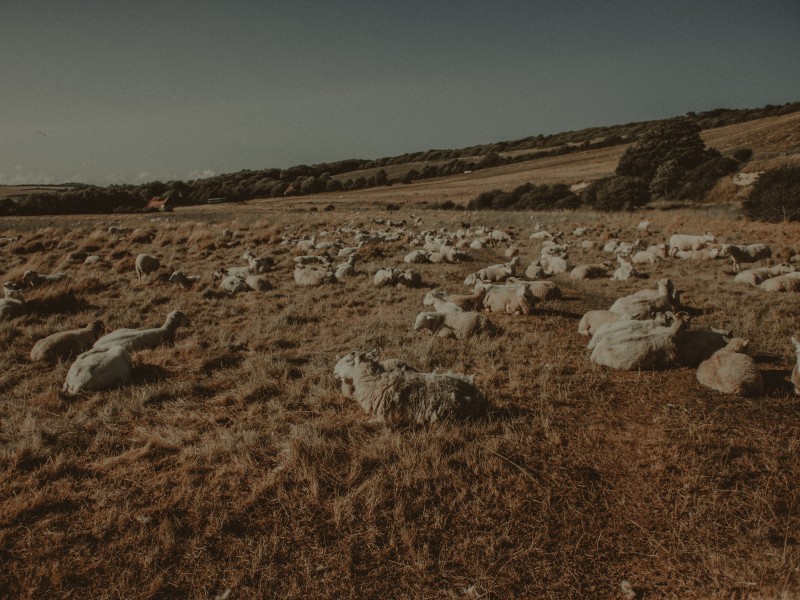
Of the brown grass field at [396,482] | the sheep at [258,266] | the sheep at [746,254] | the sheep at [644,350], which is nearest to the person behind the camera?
the brown grass field at [396,482]

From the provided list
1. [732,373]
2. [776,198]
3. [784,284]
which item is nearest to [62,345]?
[732,373]

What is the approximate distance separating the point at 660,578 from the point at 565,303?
6.82 metres

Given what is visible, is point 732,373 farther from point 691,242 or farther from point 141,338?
point 691,242

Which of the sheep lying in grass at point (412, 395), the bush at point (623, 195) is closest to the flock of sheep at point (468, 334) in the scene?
Result: the sheep lying in grass at point (412, 395)

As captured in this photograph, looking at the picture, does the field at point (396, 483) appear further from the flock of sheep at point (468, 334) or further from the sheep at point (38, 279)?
the sheep at point (38, 279)

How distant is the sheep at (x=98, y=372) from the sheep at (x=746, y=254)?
48.4 ft

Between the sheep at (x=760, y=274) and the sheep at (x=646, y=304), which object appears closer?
the sheep at (x=646, y=304)

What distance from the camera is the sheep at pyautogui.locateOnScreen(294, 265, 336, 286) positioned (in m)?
11.0

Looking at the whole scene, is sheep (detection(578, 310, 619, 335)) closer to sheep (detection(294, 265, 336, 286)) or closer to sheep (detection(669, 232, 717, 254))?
sheep (detection(294, 265, 336, 286))

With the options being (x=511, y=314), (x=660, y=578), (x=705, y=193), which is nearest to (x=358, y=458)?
(x=660, y=578)

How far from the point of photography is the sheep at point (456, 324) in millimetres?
6695

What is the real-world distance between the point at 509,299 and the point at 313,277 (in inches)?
222

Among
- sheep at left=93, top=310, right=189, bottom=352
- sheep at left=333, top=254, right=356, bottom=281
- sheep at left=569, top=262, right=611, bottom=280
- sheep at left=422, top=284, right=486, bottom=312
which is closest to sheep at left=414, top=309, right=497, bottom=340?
sheep at left=422, top=284, right=486, bottom=312

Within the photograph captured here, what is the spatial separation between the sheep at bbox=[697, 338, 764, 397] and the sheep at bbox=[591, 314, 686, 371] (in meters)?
0.40
